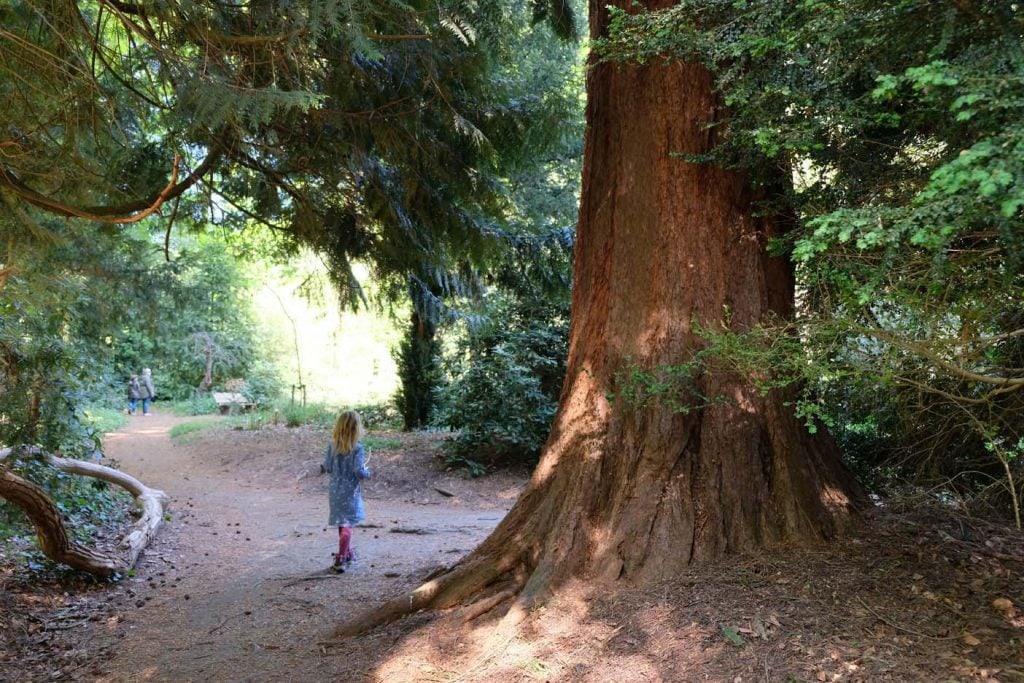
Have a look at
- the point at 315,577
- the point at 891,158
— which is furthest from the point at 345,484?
the point at 891,158

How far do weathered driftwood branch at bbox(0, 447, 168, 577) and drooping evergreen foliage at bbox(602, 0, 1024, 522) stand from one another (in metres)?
6.12

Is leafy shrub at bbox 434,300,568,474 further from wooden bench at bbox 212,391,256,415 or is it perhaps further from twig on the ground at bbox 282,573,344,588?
wooden bench at bbox 212,391,256,415

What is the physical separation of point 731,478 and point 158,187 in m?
6.11

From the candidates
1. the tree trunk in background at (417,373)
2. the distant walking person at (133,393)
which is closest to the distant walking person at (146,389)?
the distant walking person at (133,393)

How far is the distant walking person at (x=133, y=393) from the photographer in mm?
24797

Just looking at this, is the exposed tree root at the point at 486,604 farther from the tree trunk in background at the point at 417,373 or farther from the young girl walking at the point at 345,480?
the tree trunk in background at the point at 417,373

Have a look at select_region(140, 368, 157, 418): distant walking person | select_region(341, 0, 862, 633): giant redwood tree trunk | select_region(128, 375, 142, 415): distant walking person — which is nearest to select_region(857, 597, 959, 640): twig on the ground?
select_region(341, 0, 862, 633): giant redwood tree trunk

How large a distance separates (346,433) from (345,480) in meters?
0.46

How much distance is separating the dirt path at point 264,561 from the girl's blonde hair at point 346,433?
4.02 feet

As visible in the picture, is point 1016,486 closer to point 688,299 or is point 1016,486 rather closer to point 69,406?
point 688,299

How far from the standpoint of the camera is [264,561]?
796 cm

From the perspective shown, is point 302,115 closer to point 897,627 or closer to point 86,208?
point 86,208

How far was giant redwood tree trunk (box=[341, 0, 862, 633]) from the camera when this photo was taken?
4.27 metres

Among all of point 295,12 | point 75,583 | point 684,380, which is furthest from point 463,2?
point 75,583
